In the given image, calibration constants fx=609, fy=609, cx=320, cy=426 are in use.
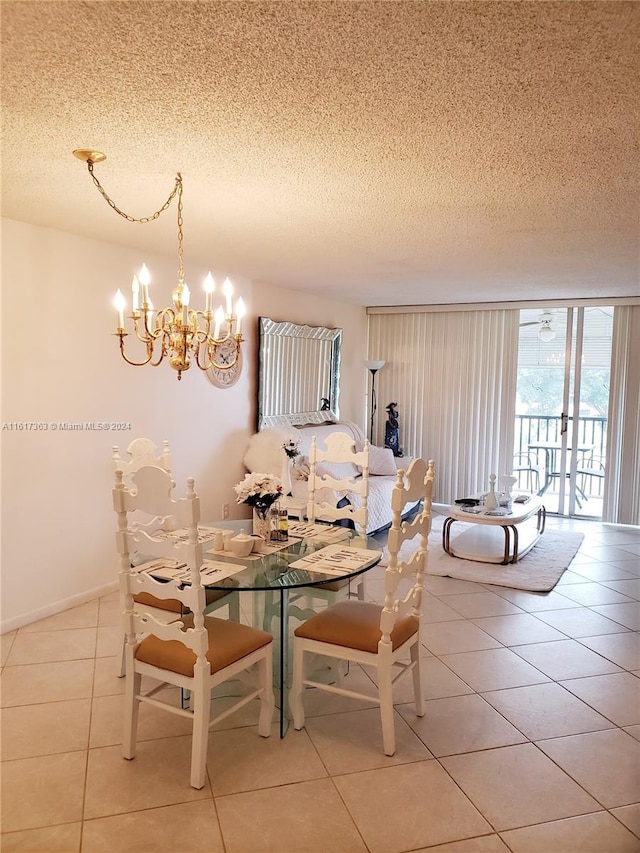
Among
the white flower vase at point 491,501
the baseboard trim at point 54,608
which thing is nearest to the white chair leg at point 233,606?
the baseboard trim at point 54,608

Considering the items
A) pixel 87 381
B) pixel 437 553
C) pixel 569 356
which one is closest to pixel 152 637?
pixel 87 381

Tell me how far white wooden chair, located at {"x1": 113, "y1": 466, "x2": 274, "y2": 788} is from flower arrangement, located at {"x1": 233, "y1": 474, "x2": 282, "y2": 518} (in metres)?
0.52

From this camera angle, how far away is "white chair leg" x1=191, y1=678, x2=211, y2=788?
2.20 meters

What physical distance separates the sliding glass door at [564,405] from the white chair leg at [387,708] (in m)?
4.14

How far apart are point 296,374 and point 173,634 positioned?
4259 millimetres

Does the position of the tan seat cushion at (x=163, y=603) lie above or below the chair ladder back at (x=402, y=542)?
below

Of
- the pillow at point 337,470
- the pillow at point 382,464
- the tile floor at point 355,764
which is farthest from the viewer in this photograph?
the pillow at point 382,464

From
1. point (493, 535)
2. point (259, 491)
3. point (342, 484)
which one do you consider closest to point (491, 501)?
point (493, 535)

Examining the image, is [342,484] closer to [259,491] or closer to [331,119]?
[259,491]

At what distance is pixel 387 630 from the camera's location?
2.40 m

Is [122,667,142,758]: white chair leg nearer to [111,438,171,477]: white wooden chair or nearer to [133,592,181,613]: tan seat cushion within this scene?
[133,592,181,613]: tan seat cushion

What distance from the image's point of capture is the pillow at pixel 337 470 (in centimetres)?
534

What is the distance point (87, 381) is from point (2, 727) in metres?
2.13

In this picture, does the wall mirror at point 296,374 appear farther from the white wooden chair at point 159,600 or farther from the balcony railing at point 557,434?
the balcony railing at point 557,434
